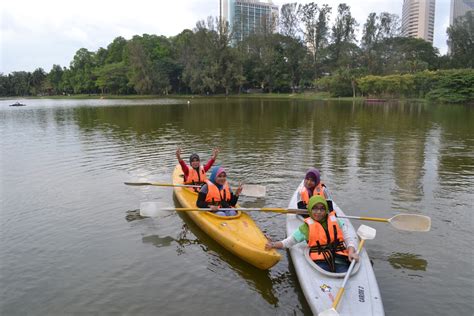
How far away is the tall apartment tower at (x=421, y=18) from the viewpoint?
4050 inches

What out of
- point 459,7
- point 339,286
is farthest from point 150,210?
point 459,7

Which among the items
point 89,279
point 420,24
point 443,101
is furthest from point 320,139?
point 420,24

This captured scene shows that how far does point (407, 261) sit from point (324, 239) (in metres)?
2.17

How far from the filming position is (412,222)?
736 cm

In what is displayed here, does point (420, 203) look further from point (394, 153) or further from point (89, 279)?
point (89, 279)

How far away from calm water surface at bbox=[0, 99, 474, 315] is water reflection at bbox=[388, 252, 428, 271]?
0.03m

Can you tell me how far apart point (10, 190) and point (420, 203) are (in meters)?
11.3

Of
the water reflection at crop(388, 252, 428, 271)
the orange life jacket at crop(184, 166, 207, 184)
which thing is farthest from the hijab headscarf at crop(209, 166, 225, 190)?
the water reflection at crop(388, 252, 428, 271)

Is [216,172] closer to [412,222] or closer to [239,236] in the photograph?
[239,236]

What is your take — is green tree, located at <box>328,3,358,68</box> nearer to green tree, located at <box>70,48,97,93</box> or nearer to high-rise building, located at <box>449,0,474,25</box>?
high-rise building, located at <box>449,0,474,25</box>

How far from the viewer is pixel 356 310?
16.2 ft

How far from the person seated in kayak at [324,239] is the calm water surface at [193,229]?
69cm

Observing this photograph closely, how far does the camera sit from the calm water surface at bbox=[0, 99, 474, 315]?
6.03 meters

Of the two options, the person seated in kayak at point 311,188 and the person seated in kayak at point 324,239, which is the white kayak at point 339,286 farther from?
the person seated in kayak at point 311,188
